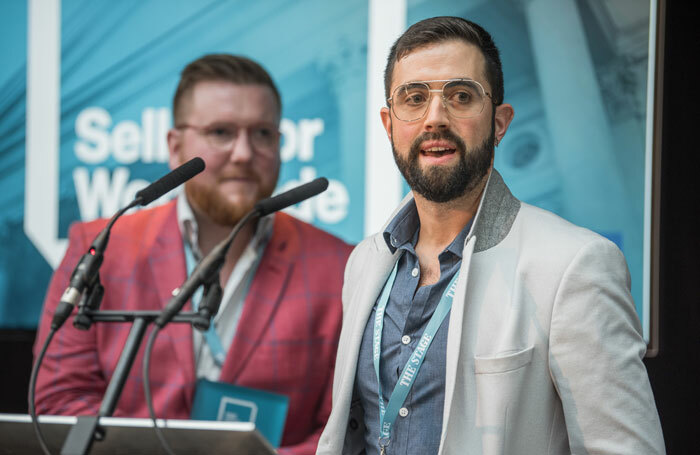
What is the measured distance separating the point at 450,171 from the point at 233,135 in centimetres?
116

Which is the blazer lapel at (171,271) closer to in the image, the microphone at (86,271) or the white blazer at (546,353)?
the microphone at (86,271)

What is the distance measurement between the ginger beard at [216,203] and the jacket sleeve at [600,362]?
1431 millimetres

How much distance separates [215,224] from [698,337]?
6.85 feet

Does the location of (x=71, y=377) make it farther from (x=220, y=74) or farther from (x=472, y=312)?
(x=472, y=312)

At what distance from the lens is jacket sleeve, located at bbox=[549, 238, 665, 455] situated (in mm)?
1420

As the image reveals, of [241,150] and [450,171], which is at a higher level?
[241,150]

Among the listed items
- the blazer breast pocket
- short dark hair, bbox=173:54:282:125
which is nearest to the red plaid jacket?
short dark hair, bbox=173:54:282:125

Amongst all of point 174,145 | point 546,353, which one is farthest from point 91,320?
point 174,145

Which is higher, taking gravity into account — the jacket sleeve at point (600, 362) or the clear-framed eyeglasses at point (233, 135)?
the clear-framed eyeglasses at point (233, 135)

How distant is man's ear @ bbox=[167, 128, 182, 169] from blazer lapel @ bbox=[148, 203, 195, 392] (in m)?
0.22

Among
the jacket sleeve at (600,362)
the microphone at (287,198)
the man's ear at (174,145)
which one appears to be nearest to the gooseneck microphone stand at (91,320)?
the microphone at (287,198)

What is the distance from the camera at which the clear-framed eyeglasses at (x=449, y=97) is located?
168 centimetres

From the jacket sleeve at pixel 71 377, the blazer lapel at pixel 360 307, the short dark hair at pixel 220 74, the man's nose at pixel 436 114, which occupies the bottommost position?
the jacket sleeve at pixel 71 377

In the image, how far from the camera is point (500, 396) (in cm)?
147
